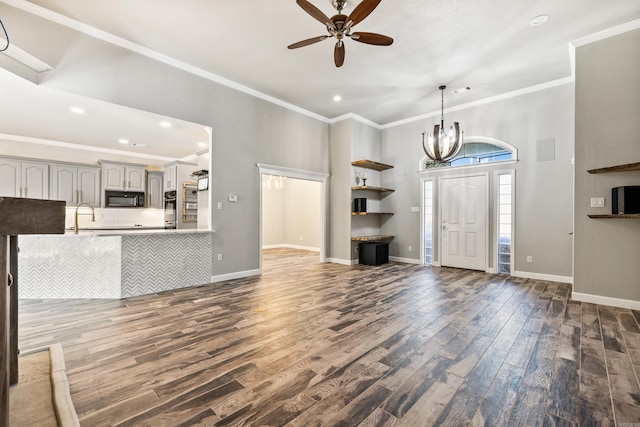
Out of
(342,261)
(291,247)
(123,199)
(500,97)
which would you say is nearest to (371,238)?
(342,261)

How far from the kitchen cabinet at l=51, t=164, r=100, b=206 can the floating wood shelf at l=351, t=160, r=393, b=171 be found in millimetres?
6446

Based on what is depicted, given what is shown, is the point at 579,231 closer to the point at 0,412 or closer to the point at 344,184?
the point at 344,184

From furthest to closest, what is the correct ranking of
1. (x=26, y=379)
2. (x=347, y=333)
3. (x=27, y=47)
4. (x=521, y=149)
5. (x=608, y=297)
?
(x=521, y=149), (x=608, y=297), (x=27, y=47), (x=347, y=333), (x=26, y=379)

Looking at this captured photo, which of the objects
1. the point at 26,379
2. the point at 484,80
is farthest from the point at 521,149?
the point at 26,379

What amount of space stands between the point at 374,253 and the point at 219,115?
4267mm

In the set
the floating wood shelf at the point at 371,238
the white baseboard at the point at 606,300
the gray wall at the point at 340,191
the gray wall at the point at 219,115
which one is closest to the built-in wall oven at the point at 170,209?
the gray wall at the point at 219,115

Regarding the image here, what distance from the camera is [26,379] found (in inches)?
73.8

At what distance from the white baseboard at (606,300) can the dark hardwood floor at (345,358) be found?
0.18 m

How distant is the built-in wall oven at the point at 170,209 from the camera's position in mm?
7422

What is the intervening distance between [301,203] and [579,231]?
748 cm

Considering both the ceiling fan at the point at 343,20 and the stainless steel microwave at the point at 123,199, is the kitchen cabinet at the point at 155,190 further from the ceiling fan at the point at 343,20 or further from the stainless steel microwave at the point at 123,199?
the ceiling fan at the point at 343,20

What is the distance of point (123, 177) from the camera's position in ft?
24.3

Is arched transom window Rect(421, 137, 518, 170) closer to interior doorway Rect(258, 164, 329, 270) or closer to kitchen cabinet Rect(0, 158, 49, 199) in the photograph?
interior doorway Rect(258, 164, 329, 270)

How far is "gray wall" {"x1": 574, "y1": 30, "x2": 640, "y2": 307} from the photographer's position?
11.5 ft
